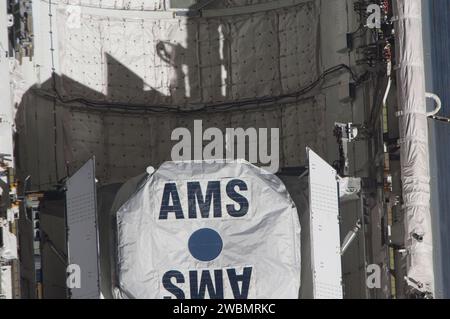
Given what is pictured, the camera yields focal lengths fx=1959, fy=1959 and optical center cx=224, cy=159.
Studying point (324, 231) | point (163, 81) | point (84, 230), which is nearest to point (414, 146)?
point (324, 231)

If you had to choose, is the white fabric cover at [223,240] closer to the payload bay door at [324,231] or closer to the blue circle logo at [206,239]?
the blue circle logo at [206,239]

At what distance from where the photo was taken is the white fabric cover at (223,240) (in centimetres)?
3438

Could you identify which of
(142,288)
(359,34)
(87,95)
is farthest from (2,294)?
(359,34)

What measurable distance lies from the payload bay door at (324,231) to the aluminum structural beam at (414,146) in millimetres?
1246

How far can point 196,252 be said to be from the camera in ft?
113

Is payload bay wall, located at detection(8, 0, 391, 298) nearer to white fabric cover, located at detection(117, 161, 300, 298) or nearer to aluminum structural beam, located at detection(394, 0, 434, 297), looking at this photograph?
aluminum structural beam, located at detection(394, 0, 434, 297)

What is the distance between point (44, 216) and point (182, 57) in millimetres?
4686

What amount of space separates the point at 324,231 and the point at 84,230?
13.9 ft

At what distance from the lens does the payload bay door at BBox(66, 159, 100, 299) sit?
1362 inches

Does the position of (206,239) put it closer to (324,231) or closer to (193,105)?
(324,231)

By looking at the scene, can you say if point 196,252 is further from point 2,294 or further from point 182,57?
point 182,57

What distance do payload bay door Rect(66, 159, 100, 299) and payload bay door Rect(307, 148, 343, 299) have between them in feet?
12.6

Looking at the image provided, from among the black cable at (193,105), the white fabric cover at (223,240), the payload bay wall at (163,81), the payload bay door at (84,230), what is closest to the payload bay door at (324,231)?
the white fabric cover at (223,240)

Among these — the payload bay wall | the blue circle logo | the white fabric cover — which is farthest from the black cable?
the blue circle logo
